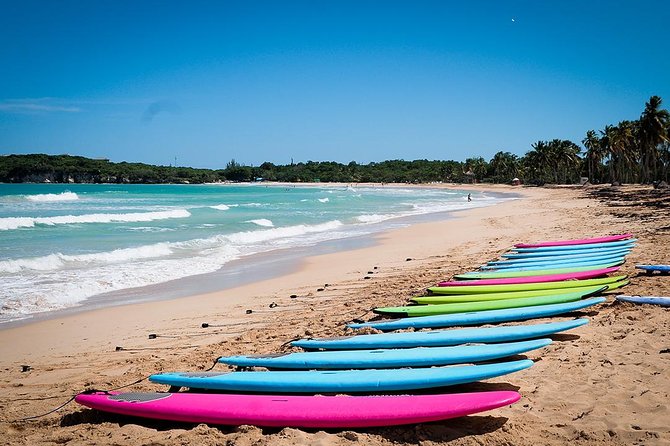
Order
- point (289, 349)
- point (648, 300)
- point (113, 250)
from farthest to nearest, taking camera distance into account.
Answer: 1. point (113, 250)
2. point (648, 300)
3. point (289, 349)

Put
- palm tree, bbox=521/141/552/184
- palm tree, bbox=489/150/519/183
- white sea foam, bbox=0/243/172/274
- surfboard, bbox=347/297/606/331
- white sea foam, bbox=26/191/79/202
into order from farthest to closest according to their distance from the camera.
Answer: palm tree, bbox=489/150/519/183 < palm tree, bbox=521/141/552/184 < white sea foam, bbox=26/191/79/202 < white sea foam, bbox=0/243/172/274 < surfboard, bbox=347/297/606/331

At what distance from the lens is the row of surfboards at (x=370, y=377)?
2861 millimetres

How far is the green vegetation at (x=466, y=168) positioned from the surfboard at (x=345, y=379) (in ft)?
145

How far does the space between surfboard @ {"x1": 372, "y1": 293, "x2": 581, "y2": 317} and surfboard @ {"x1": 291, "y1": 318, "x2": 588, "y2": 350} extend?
94 centimetres

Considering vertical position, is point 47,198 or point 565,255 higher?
point 47,198

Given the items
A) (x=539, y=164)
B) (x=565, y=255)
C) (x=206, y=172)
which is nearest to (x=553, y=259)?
(x=565, y=255)

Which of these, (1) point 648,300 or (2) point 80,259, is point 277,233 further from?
(1) point 648,300

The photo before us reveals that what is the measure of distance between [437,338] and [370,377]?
42.9 inches

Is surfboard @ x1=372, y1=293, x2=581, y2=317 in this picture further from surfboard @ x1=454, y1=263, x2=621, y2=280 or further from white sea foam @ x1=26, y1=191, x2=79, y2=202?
white sea foam @ x1=26, y1=191, x2=79, y2=202

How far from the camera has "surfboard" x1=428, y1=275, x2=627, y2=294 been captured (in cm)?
608

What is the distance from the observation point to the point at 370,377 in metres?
3.23

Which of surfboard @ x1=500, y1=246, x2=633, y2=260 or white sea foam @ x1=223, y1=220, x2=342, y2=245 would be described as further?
white sea foam @ x1=223, y1=220, x2=342, y2=245

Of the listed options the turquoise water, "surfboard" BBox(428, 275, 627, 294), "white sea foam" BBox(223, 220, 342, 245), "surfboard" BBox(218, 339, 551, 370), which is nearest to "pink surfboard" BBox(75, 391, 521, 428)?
"surfboard" BBox(218, 339, 551, 370)

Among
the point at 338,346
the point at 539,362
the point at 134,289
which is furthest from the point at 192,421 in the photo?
the point at 134,289
